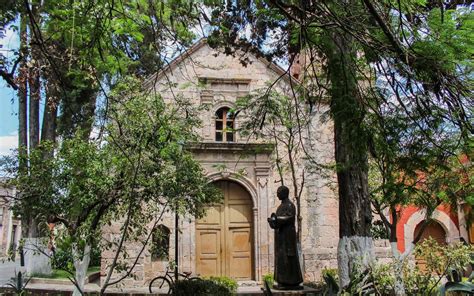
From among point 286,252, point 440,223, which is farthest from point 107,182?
point 440,223

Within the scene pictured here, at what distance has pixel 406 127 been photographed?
384 centimetres

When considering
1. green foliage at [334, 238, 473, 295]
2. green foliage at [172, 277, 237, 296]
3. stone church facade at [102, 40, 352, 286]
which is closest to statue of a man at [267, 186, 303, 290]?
green foliage at [172, 277, 237, 296]

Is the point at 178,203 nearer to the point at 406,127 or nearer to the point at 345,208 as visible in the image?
the point at 345,208

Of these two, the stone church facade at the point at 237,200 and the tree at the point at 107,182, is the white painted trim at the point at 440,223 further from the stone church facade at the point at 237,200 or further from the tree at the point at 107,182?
the tree at the point at 107,182

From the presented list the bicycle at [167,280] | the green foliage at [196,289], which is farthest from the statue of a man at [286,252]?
the bicycle at [167,280]

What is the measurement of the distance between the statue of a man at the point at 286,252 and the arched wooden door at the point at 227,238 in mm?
5433

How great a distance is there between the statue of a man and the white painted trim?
882 cm

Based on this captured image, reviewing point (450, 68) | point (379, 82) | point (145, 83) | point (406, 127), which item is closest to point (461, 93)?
point (450, 68)

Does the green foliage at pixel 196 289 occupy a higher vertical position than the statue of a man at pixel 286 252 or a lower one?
lower

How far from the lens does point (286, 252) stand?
24.7ft

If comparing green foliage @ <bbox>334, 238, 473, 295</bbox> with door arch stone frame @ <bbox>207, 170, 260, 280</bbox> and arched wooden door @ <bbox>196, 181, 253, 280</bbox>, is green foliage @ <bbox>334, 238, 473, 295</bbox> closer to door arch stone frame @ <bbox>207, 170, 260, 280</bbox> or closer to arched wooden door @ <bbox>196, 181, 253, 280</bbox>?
door arch stone frame @ <bbox>207, 170, 260, 280</bbox>

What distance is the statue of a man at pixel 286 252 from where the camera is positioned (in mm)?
7336

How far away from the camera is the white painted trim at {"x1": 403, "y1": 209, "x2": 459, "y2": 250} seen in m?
15.1

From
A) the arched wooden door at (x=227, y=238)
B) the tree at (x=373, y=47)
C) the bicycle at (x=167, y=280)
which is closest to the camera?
the tree at (x=373, y=47)
